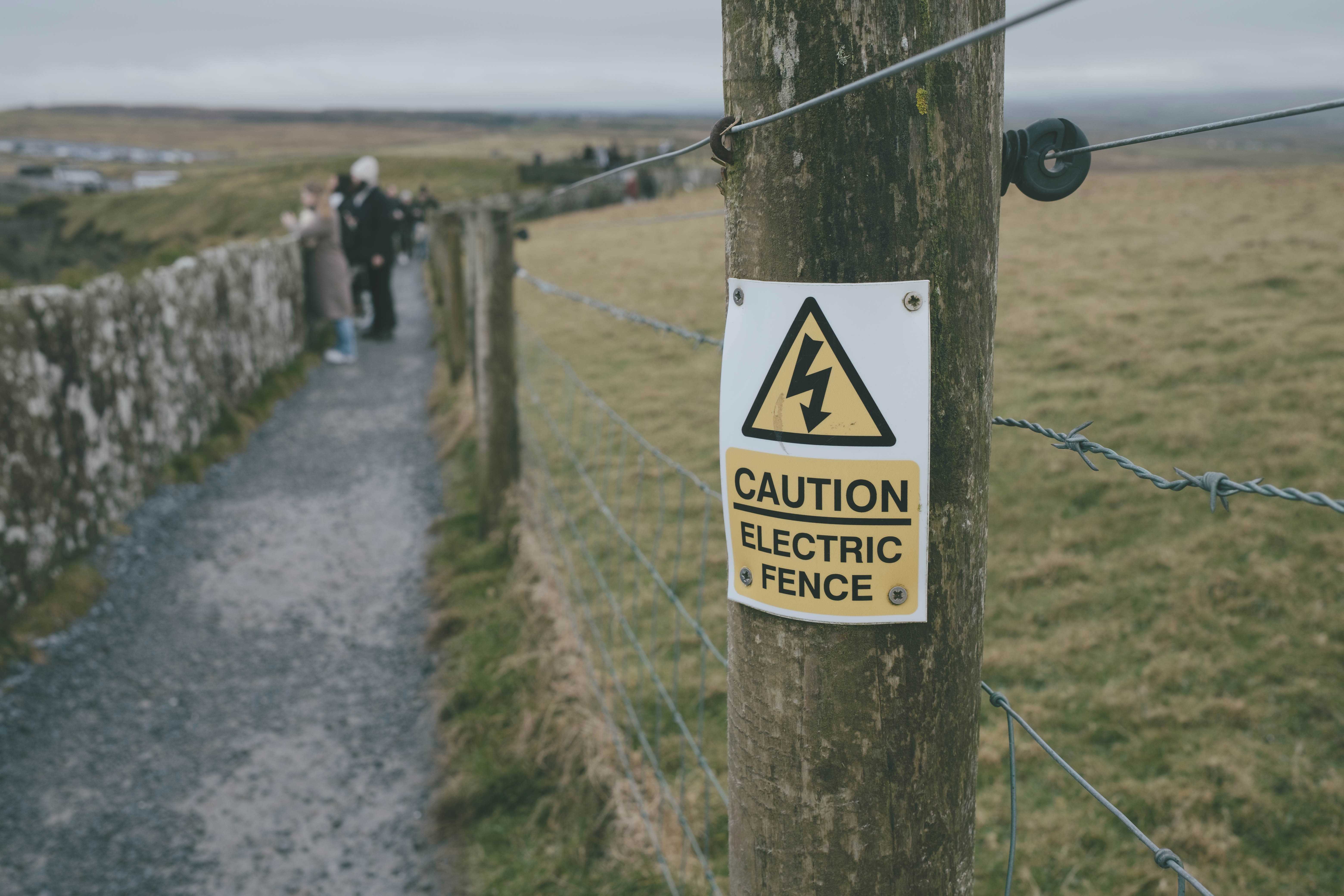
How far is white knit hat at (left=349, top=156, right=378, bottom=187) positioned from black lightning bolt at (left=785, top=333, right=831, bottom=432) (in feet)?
33.2

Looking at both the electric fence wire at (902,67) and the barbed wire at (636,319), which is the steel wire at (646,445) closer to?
the barbed wire at (636,319)

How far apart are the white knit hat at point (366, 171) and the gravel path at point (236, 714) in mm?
5236

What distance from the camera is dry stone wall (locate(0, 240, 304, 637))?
4551 millimetres

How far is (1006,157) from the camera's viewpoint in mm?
1079

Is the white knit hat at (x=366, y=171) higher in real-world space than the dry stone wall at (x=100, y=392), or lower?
higher

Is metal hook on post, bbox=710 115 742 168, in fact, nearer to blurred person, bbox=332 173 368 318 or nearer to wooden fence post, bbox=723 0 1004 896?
wooden fence post, bbox=723 0 1004 896

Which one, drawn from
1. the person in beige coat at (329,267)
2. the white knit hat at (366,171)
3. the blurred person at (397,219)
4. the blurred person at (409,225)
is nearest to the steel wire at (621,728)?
the person in beige coat at (329,267)

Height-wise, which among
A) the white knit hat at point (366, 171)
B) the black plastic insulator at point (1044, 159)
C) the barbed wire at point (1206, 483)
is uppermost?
the white knit hat at point (366, 171)

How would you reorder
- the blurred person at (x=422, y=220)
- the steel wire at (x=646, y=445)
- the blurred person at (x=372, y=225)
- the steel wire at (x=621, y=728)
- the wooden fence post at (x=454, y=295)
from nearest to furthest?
the steel wire at (x=646, y=445) < the steel wire at (x=621, y=728) < the wooden fence post at (x=454, y=295) < the blurred person at (x=372, y=225) < the blurred person at (x=422, y=220)

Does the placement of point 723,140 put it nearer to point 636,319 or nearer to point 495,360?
point 636,319

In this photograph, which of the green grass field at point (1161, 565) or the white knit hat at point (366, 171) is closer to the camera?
the green grass field at point (1161, 565)

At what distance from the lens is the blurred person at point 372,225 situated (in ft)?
35.0

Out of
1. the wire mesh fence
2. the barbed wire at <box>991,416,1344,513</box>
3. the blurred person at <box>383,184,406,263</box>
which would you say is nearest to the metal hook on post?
the barbed wire at <box>991,416,1344,513</box>

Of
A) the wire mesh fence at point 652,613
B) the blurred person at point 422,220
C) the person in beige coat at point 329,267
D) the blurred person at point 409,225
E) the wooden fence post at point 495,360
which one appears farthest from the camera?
the blurred person at point 422,220
